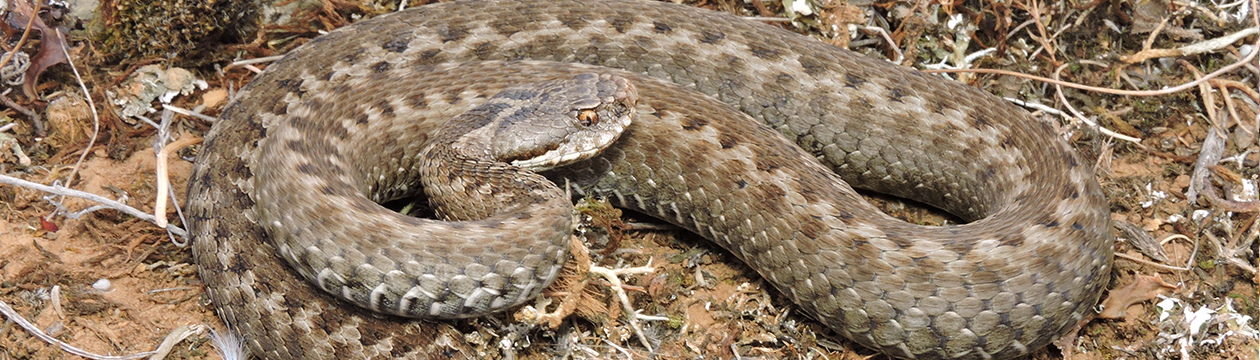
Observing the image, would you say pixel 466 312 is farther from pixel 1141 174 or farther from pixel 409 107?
pixel 1141 174

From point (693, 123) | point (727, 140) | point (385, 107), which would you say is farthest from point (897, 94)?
point (385, 107)

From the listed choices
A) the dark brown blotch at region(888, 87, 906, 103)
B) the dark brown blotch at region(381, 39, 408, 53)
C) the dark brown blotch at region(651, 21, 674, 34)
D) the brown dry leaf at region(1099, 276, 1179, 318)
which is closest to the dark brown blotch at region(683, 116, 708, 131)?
the dark brown blotch at region(651, 21, 674, 34)

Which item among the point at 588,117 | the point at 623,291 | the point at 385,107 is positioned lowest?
the point at 623,291

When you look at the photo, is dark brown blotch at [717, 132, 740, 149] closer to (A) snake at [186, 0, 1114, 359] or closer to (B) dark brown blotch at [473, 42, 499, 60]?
(A) snake at [186, 0, 1114, 359]

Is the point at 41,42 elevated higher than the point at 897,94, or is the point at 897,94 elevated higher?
the point at 41,42

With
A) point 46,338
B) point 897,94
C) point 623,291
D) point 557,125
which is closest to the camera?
point 46,338

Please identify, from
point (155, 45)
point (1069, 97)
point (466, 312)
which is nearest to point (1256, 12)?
point (1069, 97)

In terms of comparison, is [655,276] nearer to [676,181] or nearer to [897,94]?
[676,181]
